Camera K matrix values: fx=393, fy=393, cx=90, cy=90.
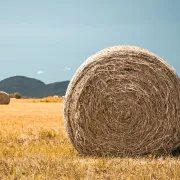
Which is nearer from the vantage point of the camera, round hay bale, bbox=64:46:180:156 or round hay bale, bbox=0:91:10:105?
round hay bale, bbox=64:46:180:156

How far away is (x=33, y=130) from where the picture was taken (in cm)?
956

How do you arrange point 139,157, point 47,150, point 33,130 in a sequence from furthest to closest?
point 33,130 < point 47,150 < point 139,157

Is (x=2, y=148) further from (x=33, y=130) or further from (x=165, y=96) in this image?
(x=165, y=96)

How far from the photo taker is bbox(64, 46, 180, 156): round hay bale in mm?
6746

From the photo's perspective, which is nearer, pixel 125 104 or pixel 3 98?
pixel 125 104

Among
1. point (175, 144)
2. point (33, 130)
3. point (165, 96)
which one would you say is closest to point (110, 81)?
point (165, 96)

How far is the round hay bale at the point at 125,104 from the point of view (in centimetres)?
675

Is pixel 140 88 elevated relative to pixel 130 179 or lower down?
elevated

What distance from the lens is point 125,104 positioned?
22.3 feet

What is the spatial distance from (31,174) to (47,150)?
2.44 metres

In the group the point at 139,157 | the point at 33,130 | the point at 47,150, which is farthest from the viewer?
the point at 33,130

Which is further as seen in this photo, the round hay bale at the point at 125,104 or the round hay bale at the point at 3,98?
the round hay bale at the point at 3,98

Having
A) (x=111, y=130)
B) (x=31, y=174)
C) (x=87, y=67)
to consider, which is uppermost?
(x=87, y=67)

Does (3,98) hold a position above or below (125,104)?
above
